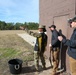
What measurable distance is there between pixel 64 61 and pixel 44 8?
3536 mm

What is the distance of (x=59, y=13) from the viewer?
23.6ft

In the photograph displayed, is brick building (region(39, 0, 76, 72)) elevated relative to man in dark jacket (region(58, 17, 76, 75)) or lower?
elevated

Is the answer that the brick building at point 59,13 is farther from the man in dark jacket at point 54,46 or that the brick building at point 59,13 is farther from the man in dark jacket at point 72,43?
the man in dark jacket at point 72,43

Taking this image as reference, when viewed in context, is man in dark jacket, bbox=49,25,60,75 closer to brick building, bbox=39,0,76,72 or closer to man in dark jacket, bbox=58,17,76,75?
brick building, bbox=39,0,76,72

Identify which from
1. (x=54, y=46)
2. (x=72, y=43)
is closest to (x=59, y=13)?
(x=54, y=46)

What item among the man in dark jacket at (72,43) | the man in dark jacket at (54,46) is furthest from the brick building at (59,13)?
the man in dark jacket at (72,43)

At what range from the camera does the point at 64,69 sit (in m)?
6.85

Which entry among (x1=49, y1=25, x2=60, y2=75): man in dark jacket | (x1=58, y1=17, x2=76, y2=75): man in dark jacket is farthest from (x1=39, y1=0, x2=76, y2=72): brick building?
(x1=58, y1=17, x2=76, y2=75): man in dark jacket

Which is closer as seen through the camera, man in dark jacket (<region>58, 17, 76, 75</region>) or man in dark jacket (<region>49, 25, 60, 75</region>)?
man in dark jacket (<region>58, 17, 76, 75</region>)

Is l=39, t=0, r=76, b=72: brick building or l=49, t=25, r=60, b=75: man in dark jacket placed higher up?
l=39, t=0, r=76, b=72: brick building

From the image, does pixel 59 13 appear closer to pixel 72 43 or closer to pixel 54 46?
pixel 54 46

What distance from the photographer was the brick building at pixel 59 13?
20.6 feet

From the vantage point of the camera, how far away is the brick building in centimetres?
627

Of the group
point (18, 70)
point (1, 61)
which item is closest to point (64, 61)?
point (18, 70)
